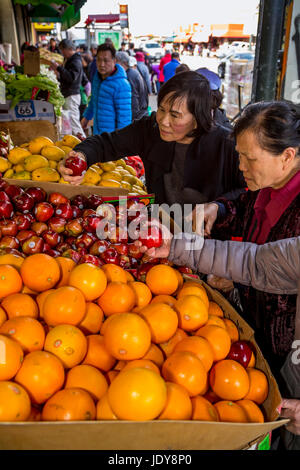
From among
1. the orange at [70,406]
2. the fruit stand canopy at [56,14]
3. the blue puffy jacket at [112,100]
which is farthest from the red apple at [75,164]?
the fruit stand canopy at [56,14]

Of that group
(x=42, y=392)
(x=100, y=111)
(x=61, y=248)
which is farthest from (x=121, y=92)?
(x=42, y=392)

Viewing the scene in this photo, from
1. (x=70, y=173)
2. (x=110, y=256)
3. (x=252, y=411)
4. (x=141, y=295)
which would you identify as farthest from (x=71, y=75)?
(x=252, y=411)

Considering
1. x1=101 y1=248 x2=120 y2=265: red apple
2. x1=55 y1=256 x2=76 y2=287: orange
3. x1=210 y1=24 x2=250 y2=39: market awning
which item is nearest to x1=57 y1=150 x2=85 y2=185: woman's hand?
x1=101 y1=248 x2=120 y2=265: red apple

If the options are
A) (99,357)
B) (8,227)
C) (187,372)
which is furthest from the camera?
(8,227)

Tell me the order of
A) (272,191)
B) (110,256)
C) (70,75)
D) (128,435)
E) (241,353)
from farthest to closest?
(70,75), (110,256), (272,191), (241,353), (128,435)

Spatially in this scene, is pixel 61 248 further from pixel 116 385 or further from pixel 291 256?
pixel 291 256

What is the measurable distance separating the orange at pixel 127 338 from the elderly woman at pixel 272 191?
533mm

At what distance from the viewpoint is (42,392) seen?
3.69 feet

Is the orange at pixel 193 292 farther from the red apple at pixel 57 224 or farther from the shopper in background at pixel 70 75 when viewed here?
the shopper in background at pixel 70 75

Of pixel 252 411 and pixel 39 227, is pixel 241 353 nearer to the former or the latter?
pixel 252 411

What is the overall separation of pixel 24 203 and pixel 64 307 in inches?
41.5

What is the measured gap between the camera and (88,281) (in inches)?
57.3

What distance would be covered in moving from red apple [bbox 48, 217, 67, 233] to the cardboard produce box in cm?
124

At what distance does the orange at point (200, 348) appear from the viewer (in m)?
1.32
